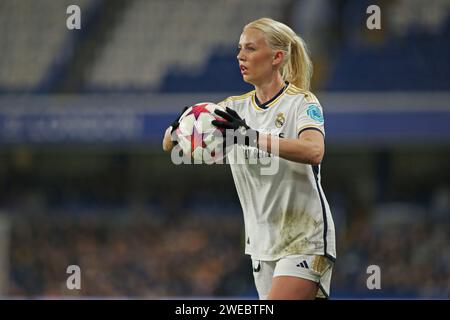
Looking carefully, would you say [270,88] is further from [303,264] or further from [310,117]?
[303,264]

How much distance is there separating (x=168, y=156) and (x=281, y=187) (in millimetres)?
10813

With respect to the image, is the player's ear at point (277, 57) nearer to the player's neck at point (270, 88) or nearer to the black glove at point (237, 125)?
the player's neck at point (270, 88)

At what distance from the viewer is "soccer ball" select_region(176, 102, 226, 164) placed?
13.8ft

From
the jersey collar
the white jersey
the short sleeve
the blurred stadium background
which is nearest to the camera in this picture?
the short sleeve

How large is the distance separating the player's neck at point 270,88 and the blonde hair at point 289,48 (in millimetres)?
96

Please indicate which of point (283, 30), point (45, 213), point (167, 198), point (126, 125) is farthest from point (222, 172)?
point (283, 30)

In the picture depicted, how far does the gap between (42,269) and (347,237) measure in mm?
4590

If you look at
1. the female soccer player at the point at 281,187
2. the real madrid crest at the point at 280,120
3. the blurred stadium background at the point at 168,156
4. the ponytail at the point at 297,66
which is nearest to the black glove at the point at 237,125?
the female soccer player at the point at 281,187

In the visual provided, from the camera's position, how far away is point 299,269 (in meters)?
4.09

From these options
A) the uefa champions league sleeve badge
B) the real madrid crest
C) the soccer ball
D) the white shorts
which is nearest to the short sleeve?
the uefa champions league sleeve badge

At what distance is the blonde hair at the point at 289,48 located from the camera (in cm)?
425

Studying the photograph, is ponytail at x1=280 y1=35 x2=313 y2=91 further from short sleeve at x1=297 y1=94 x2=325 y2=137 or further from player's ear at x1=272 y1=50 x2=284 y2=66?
short sleeve at x1=297 y1=94 x2=325 y2=137

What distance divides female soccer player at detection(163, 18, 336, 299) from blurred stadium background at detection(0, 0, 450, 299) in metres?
7.94

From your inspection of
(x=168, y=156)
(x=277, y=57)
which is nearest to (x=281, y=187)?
(x=277, y=57)
